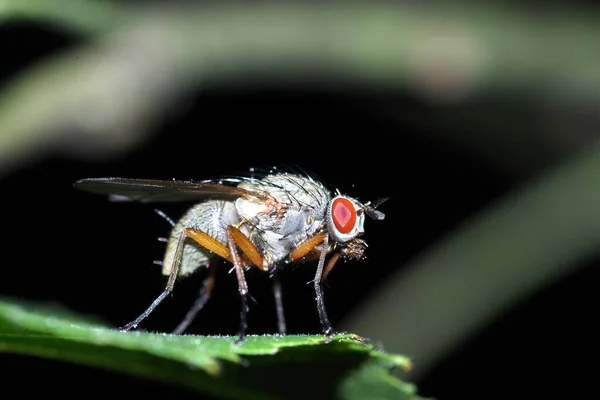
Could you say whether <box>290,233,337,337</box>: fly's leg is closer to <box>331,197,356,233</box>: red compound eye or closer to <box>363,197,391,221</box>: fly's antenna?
<box>331,197,356,233</box>: red compound eye

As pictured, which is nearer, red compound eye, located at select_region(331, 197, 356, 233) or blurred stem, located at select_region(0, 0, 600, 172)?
red compound eye, located at select_region(331, 197, 356, 233)

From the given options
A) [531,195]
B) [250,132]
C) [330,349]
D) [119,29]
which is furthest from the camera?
[250,132]

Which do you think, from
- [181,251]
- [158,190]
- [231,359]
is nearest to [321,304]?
[181,251]

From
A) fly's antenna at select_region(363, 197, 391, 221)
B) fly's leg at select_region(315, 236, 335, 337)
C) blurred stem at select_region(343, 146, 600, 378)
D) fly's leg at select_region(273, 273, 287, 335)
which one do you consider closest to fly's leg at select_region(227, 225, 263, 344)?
fly's leg at select_region(315, 236, 335, 337)

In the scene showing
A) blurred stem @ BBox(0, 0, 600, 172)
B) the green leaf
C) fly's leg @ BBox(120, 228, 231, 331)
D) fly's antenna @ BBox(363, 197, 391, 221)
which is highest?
blurred stem @ BBox(0, 0, 600, 172)

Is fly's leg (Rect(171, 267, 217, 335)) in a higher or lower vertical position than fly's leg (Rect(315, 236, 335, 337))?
higher

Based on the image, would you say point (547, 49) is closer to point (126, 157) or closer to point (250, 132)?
point (250, 132)

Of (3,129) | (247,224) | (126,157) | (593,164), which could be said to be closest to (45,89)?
(3,129)
